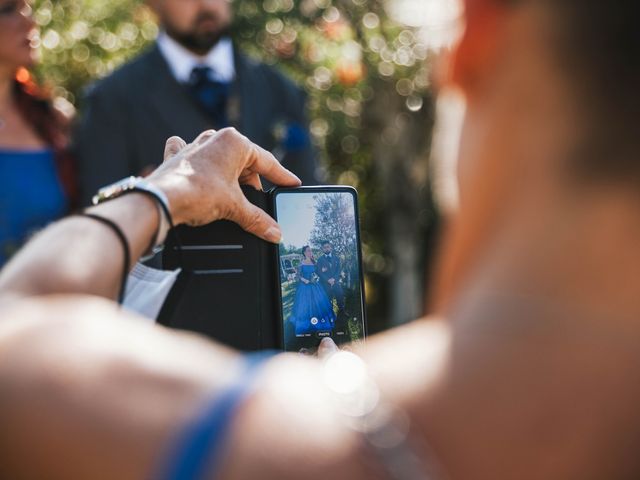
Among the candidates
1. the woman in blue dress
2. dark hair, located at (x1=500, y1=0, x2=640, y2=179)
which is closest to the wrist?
dark hair, located at (x1=500, y1=0, x2=640, y2=179)

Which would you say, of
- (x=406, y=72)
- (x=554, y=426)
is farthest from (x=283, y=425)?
(x=406, y=72)

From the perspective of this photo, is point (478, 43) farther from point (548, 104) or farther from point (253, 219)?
point (253, 219)

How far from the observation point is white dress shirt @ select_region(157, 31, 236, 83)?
425cm

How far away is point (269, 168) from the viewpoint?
5.67 ft

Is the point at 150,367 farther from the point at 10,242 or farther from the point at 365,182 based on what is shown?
the point at 365,182

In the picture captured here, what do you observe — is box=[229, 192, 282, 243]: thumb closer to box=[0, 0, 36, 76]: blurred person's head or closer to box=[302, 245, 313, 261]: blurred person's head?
box=[302, 245, 313, 261]: blurred person's head

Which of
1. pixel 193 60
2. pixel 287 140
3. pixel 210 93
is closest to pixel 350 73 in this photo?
pixel 193 60

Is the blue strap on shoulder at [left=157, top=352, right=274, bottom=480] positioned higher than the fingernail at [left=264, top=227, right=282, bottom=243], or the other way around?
the fingernail at [left=264, top=227, right=282, bottom=243]

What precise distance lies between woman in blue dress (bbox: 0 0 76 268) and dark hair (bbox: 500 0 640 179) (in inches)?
128

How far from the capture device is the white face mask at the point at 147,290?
157cm

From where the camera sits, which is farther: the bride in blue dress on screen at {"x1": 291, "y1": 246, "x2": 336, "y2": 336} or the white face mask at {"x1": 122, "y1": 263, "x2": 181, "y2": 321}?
the bride in blue dress on screen at {"x1": 291, "y1": 246, "x2": 336, "y2": 336}

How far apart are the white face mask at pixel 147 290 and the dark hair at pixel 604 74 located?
861 millimetres

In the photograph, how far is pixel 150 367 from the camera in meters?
0.96

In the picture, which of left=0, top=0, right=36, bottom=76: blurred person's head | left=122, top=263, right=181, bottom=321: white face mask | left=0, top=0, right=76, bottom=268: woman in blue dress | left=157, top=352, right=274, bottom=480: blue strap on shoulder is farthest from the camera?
left=0, top=0, right=36, bottom=76: blurred person's head
